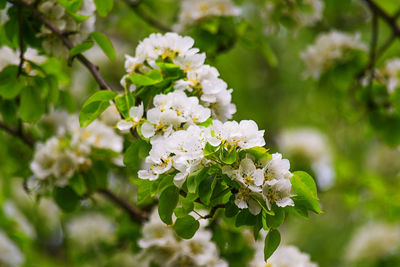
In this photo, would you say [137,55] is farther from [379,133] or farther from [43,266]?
[43,266]

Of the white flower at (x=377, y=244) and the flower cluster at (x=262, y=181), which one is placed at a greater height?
the flower cluster at (x=262, y=181)

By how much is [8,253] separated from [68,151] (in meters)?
1.04

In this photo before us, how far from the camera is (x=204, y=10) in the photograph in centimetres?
253

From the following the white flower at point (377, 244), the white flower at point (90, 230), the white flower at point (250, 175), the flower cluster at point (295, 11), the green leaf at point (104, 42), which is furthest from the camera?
the white flower at point (377, 244)

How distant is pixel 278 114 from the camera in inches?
211

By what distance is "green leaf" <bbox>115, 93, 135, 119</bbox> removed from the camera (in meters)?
1.48

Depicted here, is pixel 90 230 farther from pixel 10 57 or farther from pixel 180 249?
pixel 10 57

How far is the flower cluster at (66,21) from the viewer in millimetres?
1912

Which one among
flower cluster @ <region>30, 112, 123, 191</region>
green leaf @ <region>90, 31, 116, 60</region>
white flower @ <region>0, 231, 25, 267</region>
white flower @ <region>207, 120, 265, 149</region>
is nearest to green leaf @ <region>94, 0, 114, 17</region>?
green leaf @ <region>90, 31, 116, 60</region>

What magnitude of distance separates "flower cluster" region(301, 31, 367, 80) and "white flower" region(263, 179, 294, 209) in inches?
64.8

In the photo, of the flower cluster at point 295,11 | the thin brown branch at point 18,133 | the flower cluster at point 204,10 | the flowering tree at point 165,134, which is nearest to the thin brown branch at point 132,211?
the flowering tree at point 165,134

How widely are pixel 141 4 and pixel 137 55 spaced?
1.51 meters

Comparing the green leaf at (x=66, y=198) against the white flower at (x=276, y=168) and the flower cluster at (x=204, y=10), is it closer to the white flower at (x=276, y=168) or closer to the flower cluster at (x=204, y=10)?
the flower cluster at (x=204, y=10)

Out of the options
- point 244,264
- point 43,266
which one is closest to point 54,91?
point 244,264
